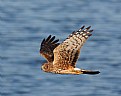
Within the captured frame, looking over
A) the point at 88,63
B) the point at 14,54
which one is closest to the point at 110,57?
the point at 88,63

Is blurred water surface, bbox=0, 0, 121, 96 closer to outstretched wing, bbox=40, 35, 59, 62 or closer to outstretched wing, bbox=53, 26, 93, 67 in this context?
outstretched wing, bbox=40, 35, 59, 62

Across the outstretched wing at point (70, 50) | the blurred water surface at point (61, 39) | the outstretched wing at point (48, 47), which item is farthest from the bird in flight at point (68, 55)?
the blurred water surface at point (61, 39)

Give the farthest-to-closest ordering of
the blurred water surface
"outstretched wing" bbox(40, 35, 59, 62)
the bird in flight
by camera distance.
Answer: the blurred water surface → "outstretched wing" bbox(40, 35, 59, 62) → the bird in flight

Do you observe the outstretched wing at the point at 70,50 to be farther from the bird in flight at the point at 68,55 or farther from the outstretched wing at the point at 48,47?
the outstretched wing at the point at 48,47

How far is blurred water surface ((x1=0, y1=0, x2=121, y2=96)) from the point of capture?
49.7 feet

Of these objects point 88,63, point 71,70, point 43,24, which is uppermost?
point 43,24

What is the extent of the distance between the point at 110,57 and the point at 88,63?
29.7 inches

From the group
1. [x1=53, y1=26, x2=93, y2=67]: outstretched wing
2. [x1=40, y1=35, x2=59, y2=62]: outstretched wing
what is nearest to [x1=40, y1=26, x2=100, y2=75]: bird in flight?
[x1=53, y1=26, x2=93, y2=67]: outstretched wing

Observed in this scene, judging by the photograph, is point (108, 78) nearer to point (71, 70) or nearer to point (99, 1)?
point (71, 70)

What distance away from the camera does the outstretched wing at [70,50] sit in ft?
36.6

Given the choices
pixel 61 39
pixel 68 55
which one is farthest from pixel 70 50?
pixel 61 39

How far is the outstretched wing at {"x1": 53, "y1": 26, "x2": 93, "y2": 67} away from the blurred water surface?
3358 mm

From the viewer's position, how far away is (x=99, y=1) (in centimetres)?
2273

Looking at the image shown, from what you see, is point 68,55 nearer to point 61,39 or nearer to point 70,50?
point 70,50
